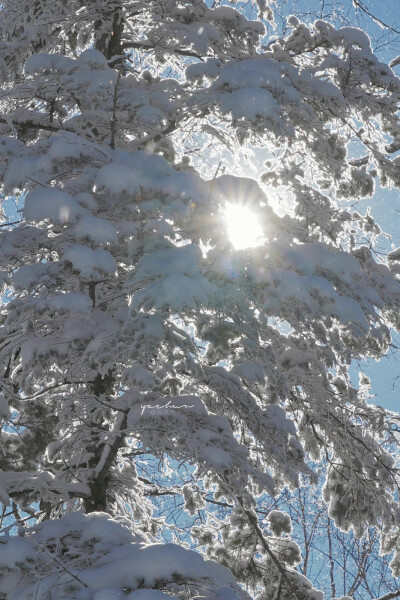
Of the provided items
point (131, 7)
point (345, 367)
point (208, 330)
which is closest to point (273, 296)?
point (208, 330)

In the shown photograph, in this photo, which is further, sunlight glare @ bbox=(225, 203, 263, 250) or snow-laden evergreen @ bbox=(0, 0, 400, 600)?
sunlight glare @ bbox=(225, 203, 263, 250)

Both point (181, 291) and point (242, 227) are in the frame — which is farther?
point (242, 227)

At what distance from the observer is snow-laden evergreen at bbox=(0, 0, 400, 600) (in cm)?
429

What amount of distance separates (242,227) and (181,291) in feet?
4.33

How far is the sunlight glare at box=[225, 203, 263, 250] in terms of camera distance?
4.85 metres

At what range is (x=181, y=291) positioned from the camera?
388cm

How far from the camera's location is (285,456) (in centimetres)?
577

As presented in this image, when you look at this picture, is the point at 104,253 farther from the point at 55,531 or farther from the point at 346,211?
the point at 346,211

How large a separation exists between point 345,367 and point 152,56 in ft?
14.5

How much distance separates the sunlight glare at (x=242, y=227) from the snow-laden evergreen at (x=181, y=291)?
0.06 meters

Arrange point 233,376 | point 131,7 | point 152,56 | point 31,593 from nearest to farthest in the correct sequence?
point 31,593 < point 233,376 < point 131,7 < point 152,56

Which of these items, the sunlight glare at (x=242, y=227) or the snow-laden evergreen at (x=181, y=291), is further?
the sunlight glare at (x=242, y=227)

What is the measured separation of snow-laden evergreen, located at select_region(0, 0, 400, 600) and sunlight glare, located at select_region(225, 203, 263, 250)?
63 mm

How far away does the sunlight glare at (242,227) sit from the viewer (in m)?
4.85
